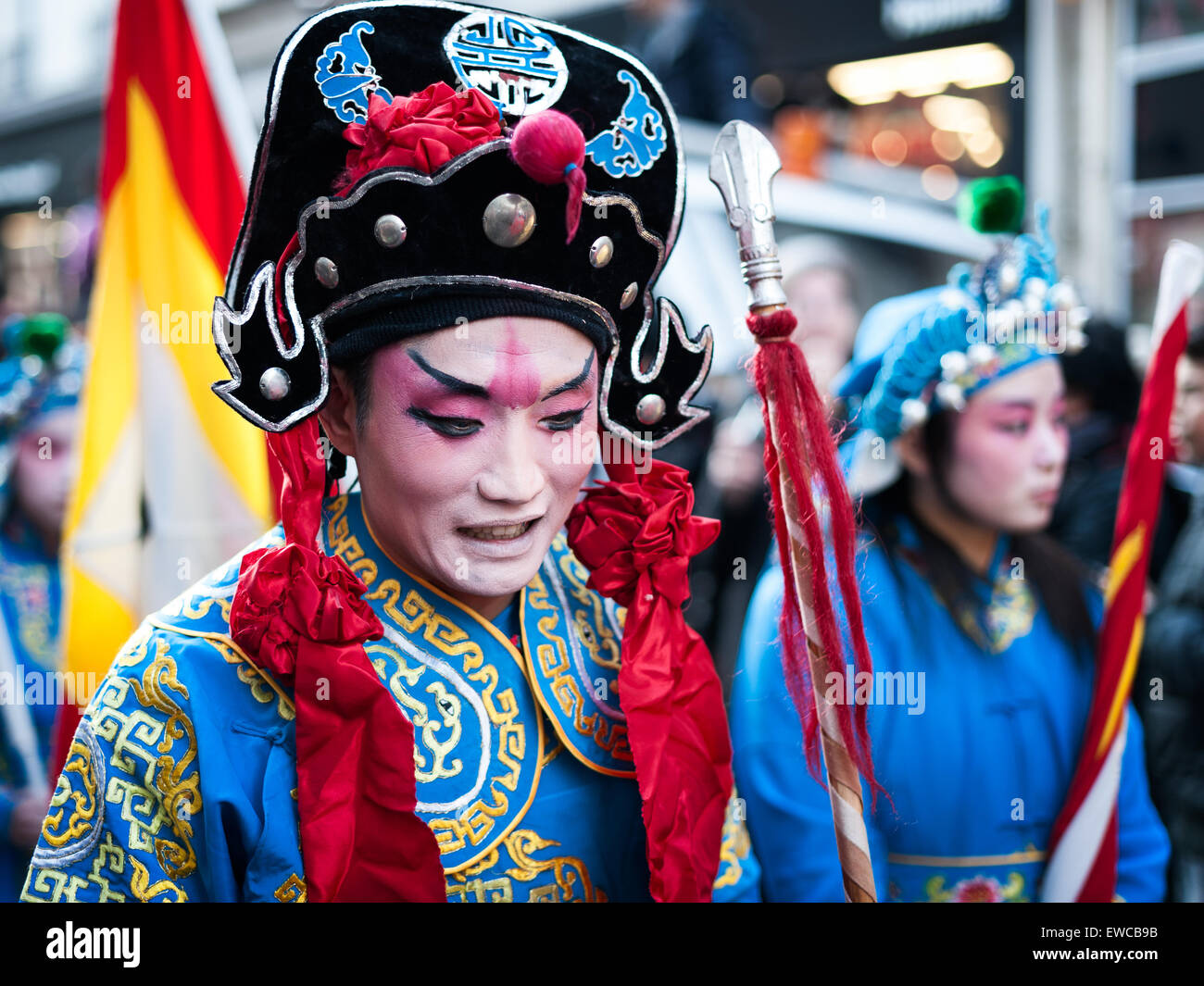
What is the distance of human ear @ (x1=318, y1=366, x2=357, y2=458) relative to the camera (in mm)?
1612

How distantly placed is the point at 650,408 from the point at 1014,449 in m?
1.09

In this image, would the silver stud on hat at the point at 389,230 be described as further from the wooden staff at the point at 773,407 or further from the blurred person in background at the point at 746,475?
the blurred person in background at the point at 746,475

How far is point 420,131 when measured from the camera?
1.48 m

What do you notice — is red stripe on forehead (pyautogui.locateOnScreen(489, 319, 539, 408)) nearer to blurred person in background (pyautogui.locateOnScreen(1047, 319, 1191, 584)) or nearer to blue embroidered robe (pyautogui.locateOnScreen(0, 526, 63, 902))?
blue embroidered robe (pyautogui.locateOnScreen(0, 526, 63, 902))

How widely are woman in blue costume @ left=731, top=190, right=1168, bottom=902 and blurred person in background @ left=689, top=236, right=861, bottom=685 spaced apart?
4.43 feet

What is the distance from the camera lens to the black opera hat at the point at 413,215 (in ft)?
4.84

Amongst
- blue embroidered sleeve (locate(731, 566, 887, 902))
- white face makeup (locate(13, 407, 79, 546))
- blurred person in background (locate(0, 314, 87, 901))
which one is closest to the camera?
blue embroidered sleeve (locate(731, 566, 887, 902))

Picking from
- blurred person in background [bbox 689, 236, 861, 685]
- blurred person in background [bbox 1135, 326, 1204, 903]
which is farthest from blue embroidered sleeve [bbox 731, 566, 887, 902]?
blurred person in background [bbox 689, 236, 861, 685]

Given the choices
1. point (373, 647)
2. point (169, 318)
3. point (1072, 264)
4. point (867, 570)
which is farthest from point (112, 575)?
point (1072, 264)

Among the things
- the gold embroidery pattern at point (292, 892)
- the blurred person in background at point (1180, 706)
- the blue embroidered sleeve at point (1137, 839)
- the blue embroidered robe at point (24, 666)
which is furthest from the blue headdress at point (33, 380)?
the blurred person in background at point (1180, 706)

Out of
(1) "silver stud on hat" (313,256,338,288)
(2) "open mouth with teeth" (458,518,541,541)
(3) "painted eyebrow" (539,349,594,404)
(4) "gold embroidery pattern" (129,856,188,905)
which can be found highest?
(1) "silver stud on hat" (313,256,338,288)

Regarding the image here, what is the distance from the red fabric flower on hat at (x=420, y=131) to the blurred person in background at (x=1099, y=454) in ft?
8.83

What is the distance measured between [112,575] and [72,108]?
742 cm
